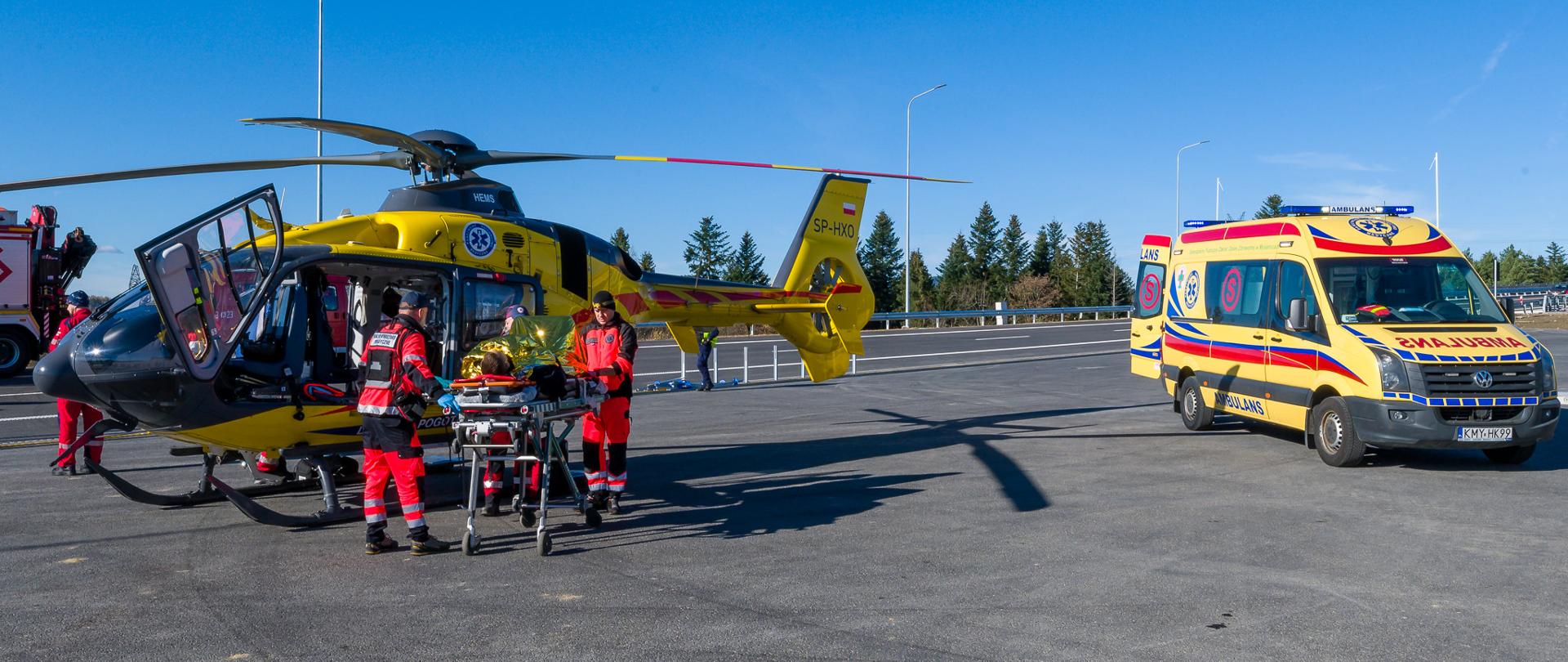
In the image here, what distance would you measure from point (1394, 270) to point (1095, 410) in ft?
18.2

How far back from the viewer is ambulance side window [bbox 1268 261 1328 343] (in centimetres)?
1030

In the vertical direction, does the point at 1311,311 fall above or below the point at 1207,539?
above

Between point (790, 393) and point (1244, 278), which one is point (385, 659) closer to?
point (1244, 278)

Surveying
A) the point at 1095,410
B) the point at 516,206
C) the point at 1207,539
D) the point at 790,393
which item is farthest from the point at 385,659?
the point at 790,393

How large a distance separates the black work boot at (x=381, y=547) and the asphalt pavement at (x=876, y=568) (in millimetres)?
149

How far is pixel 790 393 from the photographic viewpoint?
18.4 metres

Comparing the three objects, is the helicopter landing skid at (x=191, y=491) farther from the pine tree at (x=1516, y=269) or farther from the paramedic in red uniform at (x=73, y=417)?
the pine tree at (x=1516, y=269)

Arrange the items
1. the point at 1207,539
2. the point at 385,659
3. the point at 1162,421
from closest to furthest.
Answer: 1. the point at 385,659
2. the point at 1207,539
3. the point at 1162,421

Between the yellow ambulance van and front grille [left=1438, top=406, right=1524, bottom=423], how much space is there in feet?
0.05

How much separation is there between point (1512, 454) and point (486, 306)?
31.8 feet

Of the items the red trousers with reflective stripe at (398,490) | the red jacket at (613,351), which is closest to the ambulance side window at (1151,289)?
Answer: the red jacket at (613,351)

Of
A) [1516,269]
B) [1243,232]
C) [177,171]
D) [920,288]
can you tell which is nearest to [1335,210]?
[1243,232]

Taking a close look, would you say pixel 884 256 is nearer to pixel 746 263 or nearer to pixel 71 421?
pixel 746 263

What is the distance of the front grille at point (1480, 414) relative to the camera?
9203 millimetres
